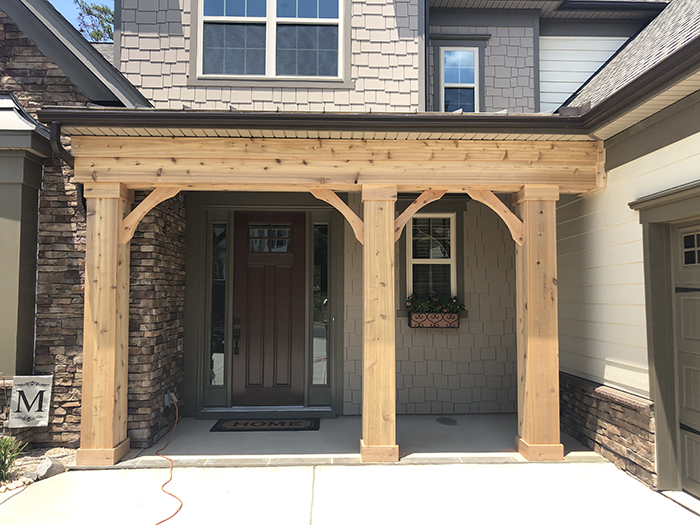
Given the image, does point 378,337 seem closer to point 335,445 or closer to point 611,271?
point 335,445

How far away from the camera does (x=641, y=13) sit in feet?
20.2

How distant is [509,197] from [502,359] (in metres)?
2.09

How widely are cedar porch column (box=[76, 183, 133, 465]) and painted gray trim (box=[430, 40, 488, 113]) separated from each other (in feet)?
12.7

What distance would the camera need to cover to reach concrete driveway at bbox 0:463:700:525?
3318 mm

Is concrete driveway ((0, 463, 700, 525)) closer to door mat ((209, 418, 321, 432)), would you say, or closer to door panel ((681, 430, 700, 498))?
door panel ((681, 430, 700, 498))

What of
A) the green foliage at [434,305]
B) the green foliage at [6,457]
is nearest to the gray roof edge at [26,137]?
the green foliage at [6,457]

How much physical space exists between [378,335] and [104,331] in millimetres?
2410

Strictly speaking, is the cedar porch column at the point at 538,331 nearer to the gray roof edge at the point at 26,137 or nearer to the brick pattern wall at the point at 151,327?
the brick pattern wall at the point at 151,327

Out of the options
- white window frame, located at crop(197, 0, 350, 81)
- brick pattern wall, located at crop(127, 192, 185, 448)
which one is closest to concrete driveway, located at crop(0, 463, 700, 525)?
brick pattern wall, located at crop(127, 192, 185, 448)

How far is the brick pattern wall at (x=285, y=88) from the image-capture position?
5305 millimetres

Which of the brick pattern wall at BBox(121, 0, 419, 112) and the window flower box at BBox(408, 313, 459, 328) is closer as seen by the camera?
the brick pattern wall at BBox(121, 0, 419, 112)

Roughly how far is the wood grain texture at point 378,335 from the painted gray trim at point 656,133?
2099mm

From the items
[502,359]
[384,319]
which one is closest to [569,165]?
[384,319]

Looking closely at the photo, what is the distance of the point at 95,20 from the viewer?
16781mm
